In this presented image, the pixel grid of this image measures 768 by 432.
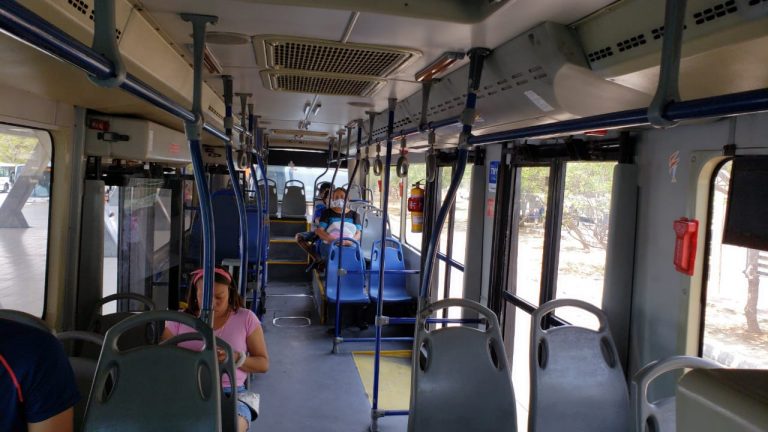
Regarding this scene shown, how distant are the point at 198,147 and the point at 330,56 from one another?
76 cm

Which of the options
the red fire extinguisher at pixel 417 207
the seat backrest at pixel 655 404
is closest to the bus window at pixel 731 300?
the seat backrest at pixel 655 404

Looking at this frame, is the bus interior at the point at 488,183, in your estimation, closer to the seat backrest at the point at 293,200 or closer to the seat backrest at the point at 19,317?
the seat backrest at the point at 19,317

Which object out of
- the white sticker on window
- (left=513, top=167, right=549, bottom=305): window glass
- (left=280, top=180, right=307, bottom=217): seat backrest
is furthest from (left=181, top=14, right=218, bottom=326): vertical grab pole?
(left=280, top=180, right=307, bottom=217): seat backrest

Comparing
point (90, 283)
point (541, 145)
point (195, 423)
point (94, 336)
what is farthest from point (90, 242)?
point (541, 145)

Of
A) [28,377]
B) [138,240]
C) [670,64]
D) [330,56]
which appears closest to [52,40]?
[28,377]

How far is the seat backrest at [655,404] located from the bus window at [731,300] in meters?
0.29

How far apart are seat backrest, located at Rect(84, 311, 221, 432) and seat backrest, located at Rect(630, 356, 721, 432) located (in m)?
1.65

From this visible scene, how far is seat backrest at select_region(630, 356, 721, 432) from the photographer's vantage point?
216cm

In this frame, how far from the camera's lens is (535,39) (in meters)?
2.01

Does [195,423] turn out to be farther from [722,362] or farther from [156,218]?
[156,218]

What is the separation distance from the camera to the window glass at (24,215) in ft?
8.84

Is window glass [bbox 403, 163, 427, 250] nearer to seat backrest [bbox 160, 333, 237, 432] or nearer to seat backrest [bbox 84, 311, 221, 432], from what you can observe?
seat backrest [bbox 160, 333, 237, 432]

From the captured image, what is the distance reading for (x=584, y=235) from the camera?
3.48 meters

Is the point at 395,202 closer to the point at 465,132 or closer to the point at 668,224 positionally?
the point at 465,132
